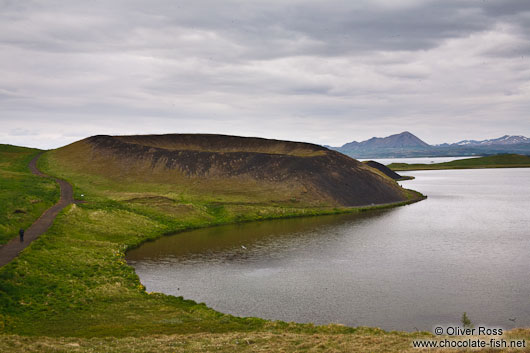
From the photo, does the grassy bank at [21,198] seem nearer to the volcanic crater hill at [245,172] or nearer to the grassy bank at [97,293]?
the grassy bank at [97,293]

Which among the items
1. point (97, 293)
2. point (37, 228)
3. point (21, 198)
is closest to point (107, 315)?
point (97, 293)

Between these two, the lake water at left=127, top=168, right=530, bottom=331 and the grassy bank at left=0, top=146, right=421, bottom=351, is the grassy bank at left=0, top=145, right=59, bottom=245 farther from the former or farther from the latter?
the lake water at left=127, top=168, right=530, bottom=331

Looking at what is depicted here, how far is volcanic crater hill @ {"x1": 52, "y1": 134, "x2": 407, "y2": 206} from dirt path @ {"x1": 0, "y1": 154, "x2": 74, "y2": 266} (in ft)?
84.7

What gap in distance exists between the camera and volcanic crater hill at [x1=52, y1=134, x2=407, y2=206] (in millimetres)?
118375

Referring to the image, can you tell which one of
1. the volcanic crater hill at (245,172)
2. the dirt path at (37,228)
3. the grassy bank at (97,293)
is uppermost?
the volcanic crater hill at (245,172)

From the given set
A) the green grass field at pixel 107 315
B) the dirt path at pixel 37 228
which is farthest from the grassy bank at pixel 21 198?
the green grass field at pixel 107 315

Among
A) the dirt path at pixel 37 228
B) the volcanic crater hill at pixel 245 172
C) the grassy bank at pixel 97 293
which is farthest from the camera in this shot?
the volcanic crater hill at pixel 245 172

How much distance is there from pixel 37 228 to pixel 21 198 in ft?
56.5

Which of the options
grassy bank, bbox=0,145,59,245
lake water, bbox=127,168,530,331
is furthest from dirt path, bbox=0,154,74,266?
lake water, bbox=127,168,530,331

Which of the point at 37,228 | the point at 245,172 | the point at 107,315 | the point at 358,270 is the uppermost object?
the point at 245,172

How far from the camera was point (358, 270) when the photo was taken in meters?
50.4

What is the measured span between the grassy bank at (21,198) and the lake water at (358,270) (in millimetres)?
18519

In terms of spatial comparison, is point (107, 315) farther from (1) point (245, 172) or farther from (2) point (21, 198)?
(1) point (245, 172)

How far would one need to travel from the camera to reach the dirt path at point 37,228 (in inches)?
1956
